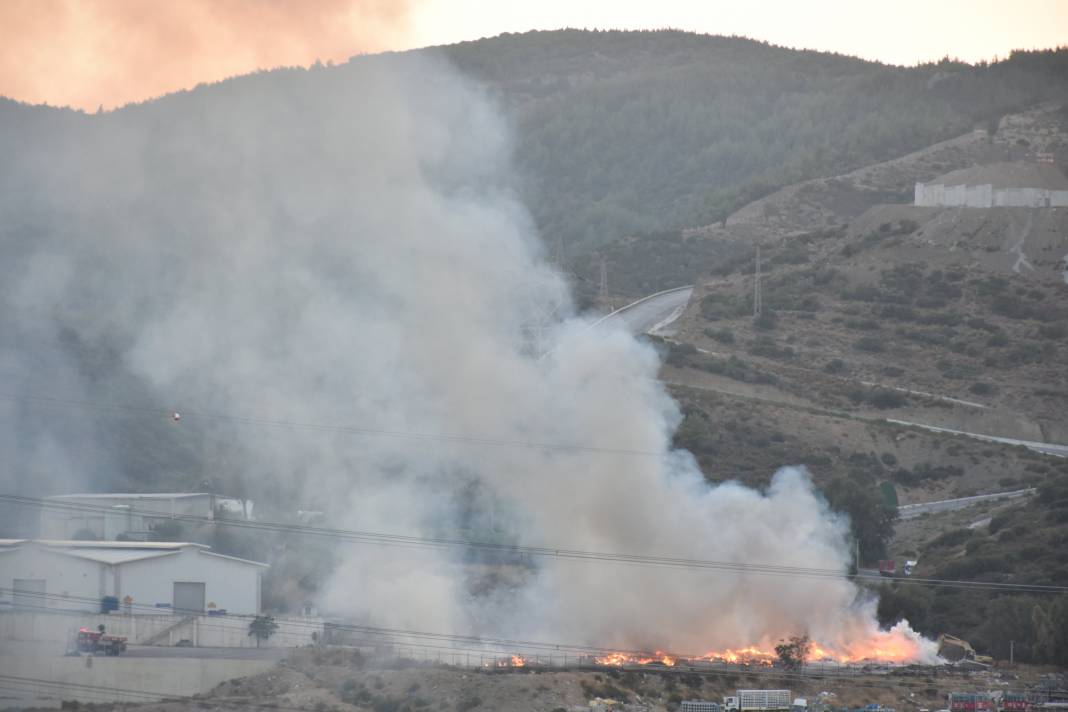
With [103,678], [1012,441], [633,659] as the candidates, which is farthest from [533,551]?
[1012,441]

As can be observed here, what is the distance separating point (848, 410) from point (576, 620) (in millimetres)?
55311

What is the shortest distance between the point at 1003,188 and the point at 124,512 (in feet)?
327

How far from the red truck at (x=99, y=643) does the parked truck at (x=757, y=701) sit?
21.9 metres

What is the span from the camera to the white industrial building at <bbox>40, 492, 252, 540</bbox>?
270ft

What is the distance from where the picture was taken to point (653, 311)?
154 metres

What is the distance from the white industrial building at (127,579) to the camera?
69.4 metres

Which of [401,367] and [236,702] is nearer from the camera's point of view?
[236,702]

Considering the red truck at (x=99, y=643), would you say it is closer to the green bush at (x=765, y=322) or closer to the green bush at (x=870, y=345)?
the green bush at (x=870, y=345)

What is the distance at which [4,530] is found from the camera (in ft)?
276

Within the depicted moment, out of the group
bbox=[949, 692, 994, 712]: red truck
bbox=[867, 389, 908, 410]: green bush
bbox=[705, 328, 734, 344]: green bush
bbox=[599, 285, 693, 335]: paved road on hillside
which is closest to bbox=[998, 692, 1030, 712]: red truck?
bbox=[949, 692, 994, 712]: red truck

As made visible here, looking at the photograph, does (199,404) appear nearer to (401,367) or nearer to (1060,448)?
(401,367)

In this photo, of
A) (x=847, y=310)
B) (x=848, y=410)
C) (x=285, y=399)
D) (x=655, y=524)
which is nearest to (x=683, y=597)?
(x=655, y=524)

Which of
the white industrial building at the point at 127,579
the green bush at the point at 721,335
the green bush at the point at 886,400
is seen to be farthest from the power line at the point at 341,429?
the green bush at the point at 721,335

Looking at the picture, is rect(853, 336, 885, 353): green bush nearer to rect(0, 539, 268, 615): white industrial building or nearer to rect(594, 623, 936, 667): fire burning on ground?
rect(594, 623, 936, 667): fire burning on ground
